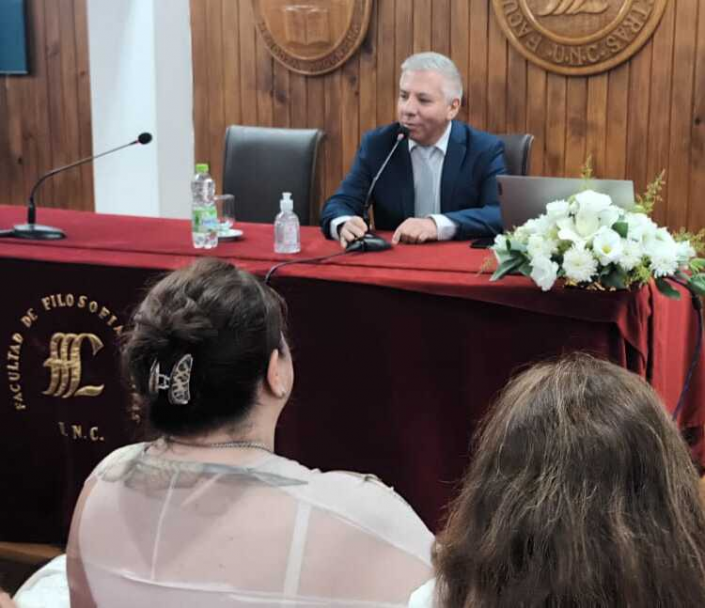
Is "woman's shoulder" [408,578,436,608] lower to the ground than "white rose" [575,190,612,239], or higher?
lower

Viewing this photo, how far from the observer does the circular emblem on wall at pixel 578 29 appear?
140 inches

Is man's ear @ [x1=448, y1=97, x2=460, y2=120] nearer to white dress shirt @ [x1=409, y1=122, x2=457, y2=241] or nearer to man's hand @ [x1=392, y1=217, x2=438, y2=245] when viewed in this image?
white dress shirt @ [x1=409, y1=122, x2=457, y2=241]

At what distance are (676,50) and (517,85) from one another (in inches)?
22.3

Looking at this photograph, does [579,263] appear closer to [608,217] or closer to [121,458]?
[608,217]

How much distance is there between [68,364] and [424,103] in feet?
4.45

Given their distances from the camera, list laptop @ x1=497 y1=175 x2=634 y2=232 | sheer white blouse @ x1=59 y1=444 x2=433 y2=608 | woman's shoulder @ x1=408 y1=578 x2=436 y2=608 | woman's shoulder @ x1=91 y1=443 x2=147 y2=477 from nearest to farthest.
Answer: woman's shoulder @ x1=408 y1=578 x2=436 y2=608, sheer white blouse @ x1=59 y1=444 x2=433 y2=608, woman's shoulder @ x1=91 y1=443 x2=147 y2=477, laptop @ x1=497 y1=175 x2=634 y2=232

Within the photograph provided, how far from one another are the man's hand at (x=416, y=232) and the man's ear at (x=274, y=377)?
141cm

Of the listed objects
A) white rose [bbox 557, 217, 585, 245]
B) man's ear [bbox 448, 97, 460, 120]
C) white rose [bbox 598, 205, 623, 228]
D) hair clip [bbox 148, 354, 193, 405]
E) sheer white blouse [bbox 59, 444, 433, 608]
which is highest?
→ man's ear [bbox 448, 97, 460, 120]

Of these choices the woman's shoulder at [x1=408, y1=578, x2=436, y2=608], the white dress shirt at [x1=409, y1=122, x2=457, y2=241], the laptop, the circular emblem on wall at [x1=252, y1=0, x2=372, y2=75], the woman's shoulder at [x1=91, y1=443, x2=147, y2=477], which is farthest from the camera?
the circular emblem on wall at [x1=252, y1=0, x2=372, y2=75]

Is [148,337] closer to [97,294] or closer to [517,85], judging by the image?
[97,294]

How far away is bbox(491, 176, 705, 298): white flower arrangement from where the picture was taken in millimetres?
2057

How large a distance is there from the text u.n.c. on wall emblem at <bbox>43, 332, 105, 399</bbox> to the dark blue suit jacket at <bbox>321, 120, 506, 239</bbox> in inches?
39.2

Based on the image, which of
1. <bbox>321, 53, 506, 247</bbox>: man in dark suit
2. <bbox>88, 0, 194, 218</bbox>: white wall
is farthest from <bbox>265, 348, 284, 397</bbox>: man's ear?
<bbox>88, 0, 194, 218</bbox>: white wall

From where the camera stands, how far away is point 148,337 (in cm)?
131
